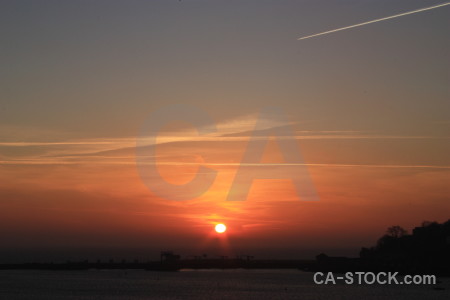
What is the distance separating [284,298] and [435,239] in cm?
10733

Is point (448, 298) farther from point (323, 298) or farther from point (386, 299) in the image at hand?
point (323, 298)

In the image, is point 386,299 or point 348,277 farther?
point 348,277

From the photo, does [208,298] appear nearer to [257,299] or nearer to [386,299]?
[257,299]

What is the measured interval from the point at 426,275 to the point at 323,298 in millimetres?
83680

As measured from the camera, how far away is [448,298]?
4131 inches

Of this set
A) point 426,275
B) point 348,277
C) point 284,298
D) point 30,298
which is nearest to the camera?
point 30,298

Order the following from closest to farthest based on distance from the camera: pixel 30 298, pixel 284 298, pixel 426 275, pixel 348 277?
pixel 30 298, pixel 284 298, pixel 426 275, pixel 348 277

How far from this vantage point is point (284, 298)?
354 ft

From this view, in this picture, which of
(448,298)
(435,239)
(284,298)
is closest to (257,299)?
(284,298)

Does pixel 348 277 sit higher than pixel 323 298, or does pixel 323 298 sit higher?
pixel 348 277

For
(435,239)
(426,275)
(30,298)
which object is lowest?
(30,298)

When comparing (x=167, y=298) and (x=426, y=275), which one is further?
(x=426, y=275)

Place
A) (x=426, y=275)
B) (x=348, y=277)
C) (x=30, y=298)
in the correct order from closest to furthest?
1. (x=30, y=298)
2. (x=426, y=275)
3. (x=348, y=277)

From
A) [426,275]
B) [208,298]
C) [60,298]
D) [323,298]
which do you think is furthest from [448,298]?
[426,275]
